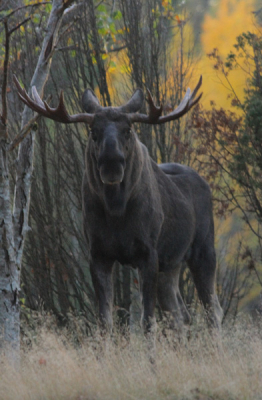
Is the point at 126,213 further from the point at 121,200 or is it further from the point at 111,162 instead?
the point at 111,162

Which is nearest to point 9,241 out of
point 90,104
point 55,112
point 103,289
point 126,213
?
point 103,289

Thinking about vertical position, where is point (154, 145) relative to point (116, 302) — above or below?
above

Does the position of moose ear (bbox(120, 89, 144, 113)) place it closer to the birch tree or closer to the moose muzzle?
the moose muzzle

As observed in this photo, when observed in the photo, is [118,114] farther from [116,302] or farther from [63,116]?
[116,302]

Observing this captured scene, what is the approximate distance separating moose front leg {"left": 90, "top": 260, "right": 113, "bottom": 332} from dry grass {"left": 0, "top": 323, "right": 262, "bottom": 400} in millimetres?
341

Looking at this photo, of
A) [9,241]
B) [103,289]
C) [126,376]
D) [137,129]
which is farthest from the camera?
[137,129]

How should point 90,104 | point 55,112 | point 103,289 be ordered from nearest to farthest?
1. point 55,112
2. point 103,289
3. point 90,104

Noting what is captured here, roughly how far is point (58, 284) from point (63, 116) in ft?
19.8

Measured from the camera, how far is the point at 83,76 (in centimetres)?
1140

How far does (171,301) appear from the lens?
24.6 feet

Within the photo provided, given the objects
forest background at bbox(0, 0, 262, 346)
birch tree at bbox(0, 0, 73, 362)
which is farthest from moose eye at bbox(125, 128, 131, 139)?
forest background at bbox(0, 0, 262, 346)

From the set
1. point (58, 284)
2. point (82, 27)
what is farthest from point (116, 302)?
point (82, 27)

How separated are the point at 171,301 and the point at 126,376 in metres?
2.60

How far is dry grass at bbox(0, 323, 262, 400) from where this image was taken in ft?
15.6
